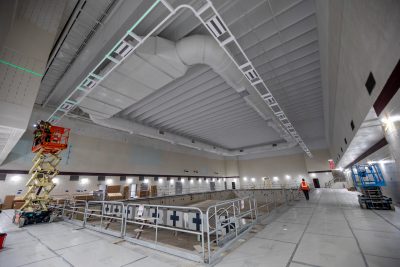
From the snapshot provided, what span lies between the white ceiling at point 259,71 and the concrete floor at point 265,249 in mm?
6350

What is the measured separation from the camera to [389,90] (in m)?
2.89

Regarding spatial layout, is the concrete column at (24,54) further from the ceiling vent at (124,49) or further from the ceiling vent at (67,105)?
the ceiling vent at (67,105)

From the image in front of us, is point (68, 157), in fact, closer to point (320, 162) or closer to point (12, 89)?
point (12, 89)

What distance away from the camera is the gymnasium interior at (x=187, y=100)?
3229 millimetres

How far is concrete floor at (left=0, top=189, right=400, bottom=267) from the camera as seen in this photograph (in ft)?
9.90

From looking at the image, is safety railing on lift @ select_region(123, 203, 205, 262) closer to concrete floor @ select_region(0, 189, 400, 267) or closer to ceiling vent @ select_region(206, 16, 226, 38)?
concrete floor @ select_region(0, 189, 400, 267)

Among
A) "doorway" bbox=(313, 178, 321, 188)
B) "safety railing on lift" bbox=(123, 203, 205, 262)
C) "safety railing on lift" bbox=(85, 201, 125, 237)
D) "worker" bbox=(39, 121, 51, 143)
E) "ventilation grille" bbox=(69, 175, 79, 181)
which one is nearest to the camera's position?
"safety railing on lift" bbox=(123, 203, 205, 262)

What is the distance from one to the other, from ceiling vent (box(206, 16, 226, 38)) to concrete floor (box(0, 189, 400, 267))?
206 inches

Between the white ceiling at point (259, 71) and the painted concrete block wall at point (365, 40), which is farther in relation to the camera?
the white ceiling at point (259, 71)

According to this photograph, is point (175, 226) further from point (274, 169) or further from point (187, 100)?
point (274, 169)

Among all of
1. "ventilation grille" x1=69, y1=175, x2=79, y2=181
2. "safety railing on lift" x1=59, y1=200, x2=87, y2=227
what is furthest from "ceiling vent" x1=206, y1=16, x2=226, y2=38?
"ventilation grille" x1=69, y1=175, x2=79, y2=181

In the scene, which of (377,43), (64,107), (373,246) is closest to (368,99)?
(377,43)

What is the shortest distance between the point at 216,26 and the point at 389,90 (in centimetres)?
378


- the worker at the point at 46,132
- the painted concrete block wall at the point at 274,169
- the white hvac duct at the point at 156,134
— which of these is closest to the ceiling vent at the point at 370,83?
the worker at the point at 46,132
